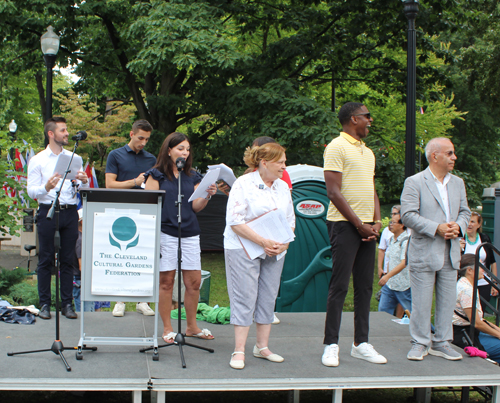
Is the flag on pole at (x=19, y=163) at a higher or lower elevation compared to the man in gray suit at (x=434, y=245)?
higher

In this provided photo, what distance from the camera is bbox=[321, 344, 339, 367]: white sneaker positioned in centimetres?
411

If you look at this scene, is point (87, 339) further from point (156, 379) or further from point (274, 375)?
point (274, 375)

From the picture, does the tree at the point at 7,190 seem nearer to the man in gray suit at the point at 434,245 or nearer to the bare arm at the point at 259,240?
the bare arm at the point at 259,240

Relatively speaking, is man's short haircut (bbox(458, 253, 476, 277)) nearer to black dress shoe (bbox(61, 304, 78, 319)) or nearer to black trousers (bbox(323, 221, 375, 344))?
black trousers (bbox(323, 221, 375, 344))

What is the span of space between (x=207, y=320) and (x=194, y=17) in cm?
695

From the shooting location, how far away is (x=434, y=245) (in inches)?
175

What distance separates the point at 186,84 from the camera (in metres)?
13.1

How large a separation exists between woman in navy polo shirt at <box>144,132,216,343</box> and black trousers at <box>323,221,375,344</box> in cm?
121

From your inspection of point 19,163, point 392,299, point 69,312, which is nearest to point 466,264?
point 392,299

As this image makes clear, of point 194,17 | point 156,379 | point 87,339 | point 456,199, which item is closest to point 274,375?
point 156,379

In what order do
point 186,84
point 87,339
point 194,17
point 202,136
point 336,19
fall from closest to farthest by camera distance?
point 87,339
point 194,17
point 336,19
point 186,84
point 202,136

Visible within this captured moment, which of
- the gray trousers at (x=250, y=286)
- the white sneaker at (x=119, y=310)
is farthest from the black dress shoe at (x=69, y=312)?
the gray trousers at (x=250, y=286)

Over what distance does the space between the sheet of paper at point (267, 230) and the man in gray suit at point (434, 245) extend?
1.20m

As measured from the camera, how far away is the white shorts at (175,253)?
4.52 metres
